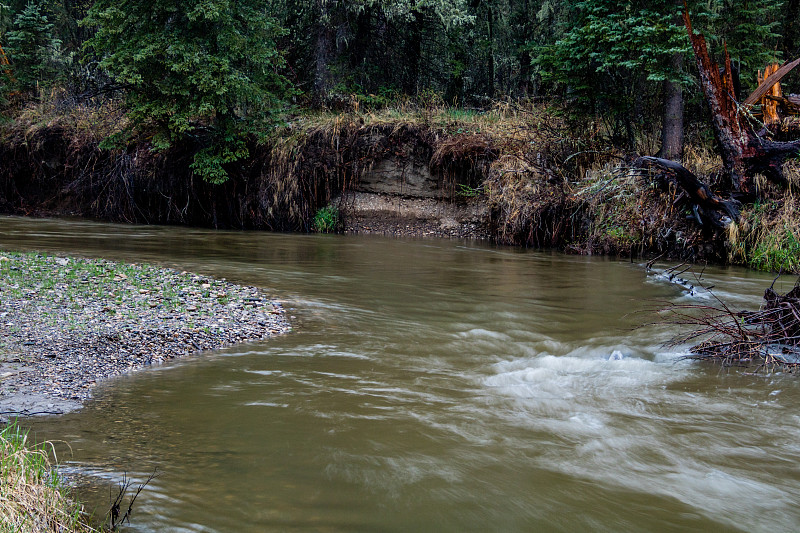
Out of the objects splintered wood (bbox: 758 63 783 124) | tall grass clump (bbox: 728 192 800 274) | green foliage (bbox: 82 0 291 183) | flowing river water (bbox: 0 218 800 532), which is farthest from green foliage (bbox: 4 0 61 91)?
tall grass clump (bbox: 728 192 800 274)

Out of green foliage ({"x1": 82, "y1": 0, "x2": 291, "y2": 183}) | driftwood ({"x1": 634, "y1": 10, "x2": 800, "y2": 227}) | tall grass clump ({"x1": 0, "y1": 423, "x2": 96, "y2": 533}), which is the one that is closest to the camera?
tall grass clump ({"x1": 0, "y1": 423, "x2": 96, "y2": 533})

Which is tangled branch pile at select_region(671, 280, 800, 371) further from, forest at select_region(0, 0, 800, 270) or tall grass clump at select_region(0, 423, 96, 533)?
forest at select_region(0, 0, 800, 270)

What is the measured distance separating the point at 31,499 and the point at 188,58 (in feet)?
48.0

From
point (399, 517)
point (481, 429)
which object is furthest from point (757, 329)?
point (399, 517)

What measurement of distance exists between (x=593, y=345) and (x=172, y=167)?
16588 mm

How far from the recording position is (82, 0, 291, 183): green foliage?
15.5m

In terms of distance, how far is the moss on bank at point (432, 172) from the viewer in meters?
12.6

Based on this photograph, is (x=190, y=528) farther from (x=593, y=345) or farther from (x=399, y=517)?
(x=593, y=345)

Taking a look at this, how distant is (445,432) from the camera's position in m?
3.84

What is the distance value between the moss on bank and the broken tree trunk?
42 cm

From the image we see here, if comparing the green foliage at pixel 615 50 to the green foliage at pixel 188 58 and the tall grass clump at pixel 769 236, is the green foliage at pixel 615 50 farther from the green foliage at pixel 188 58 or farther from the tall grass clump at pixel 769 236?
the green foliage at pixel 188 58

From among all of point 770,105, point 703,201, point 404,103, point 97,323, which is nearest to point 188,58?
point 404,103

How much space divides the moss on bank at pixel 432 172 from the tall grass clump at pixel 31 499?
11.2m

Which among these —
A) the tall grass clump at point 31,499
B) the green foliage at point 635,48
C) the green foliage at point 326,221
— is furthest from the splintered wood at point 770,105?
the tall grass clump at point 31,499
